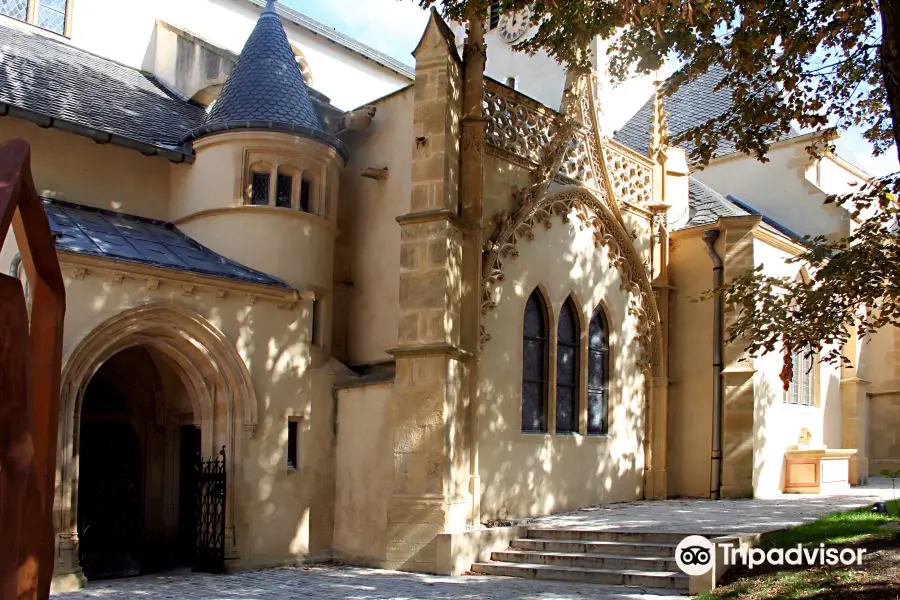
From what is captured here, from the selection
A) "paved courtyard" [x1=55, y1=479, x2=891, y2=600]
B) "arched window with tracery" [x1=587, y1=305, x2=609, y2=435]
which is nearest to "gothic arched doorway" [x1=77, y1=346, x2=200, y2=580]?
"paved courtyard" [x1=55, y1=479, x2=891, y2=600]

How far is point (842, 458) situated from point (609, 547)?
889cm

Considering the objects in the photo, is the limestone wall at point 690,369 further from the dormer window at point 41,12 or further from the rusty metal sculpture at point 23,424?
the rusty metal sculpture at point 23,424

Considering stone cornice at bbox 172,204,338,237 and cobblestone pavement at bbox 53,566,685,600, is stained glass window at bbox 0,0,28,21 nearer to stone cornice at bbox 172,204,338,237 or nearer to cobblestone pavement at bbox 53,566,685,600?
stone cornice at bbox 172,204,338,237

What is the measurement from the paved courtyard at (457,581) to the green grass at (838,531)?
1.64 feet

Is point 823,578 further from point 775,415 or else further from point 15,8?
point 15,8

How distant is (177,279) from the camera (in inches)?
511

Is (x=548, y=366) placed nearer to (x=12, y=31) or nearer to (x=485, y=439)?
(x=485, y=439)

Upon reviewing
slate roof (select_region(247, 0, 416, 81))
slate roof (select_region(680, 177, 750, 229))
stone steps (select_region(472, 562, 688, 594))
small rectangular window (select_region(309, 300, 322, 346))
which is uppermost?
slate roof (select_region(247, 0, 416, 81))

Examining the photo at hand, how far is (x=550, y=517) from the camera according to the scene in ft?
47.9

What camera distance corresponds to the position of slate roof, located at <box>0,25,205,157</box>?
14.7 m

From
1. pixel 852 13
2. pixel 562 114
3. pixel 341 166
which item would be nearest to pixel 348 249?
pixel 341 166

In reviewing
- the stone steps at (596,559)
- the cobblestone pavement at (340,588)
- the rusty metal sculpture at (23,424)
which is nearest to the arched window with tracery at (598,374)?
the stone steps at (596,559)

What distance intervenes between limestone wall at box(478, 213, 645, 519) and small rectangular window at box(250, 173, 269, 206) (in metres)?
3.85

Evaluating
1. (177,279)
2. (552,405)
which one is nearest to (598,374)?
(552,405)
